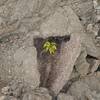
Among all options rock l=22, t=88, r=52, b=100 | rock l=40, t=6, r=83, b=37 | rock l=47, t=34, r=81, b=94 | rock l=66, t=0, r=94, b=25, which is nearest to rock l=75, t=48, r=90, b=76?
rock l=47, t=34, r=81, b=94

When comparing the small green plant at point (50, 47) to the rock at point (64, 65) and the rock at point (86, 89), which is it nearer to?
the rock at point (64, 65)

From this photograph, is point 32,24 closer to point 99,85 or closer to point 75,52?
point 75,52

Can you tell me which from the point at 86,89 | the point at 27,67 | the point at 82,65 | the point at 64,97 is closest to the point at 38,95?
the point at 64,97

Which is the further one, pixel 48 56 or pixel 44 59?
pixel 48 56

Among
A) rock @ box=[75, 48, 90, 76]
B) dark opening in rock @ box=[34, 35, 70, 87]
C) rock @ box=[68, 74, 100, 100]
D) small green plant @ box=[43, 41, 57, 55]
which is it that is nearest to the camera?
rock @ box=[68, 74, 100, 100]

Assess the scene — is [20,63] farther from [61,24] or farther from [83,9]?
[83,9]

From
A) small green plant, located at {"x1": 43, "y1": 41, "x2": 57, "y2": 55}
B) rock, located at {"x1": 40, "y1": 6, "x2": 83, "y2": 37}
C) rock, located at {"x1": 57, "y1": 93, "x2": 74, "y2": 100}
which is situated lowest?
rock, located at {"x1": 57, "y1": 93, "x2": 74, "y2": 100}

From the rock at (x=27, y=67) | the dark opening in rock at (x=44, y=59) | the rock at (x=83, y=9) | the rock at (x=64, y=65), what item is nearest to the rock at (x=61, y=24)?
the dark opening in rock at (x=44, y=59)

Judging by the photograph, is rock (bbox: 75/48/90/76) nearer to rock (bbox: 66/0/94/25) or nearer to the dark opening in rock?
the dark opening in rock

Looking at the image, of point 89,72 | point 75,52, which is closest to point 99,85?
point 89,72
